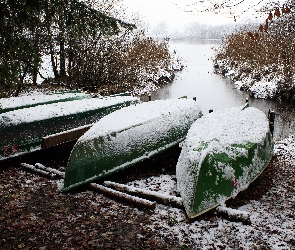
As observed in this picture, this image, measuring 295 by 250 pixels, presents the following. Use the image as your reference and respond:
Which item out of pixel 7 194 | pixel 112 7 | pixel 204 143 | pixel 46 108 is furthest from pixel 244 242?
pixel 112 7

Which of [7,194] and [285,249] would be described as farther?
[7,194]

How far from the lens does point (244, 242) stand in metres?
3.91

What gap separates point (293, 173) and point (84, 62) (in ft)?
34.2

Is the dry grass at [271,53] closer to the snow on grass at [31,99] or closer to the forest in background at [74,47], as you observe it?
the forest in background at [74,47]

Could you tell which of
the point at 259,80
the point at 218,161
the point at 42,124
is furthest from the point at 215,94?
the point at 218,161

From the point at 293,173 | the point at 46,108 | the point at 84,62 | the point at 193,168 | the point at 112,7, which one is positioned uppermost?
the point at 112,7

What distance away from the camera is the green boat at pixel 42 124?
605cm

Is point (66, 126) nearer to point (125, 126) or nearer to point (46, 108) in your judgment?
point (46, 108)

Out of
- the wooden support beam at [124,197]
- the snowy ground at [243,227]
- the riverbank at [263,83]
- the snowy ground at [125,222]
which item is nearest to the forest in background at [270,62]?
the riverbank at [263,83]

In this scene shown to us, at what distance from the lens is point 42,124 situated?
660 centimetres

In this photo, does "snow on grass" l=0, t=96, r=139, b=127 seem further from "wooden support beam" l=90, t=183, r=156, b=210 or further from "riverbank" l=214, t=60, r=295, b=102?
"riverbank" l=214, t=60, r=295, b=102

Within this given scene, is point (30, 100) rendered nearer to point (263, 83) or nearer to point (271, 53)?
point (263, 83)

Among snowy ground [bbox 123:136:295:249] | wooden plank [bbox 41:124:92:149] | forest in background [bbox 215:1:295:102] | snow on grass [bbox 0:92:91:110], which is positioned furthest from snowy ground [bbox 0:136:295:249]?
forest in background [bbox 215:1:295:102]

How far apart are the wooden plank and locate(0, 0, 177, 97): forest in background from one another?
110 centimetres
